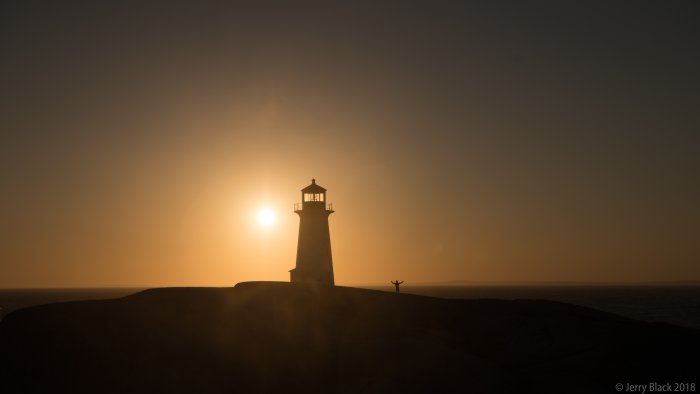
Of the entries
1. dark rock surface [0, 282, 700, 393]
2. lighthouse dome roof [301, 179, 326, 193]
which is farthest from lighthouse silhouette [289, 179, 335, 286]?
dark rock surface [0, 282, 700, 393]

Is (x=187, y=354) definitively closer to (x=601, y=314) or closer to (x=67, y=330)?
(x=67, y=330)

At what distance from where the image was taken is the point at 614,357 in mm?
16016

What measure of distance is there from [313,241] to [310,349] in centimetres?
2545

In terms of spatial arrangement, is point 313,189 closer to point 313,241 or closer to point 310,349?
point 313,241

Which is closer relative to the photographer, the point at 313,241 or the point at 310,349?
the point at 310,349

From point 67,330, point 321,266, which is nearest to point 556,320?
point 67,330

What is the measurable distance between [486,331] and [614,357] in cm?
403

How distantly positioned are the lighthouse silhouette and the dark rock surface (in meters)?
22.2

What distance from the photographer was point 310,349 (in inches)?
693

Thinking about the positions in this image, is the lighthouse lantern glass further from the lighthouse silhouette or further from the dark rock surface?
the dark rock surface

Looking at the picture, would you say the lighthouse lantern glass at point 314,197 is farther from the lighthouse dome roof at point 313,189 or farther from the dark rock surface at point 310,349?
the dark rock surface at point 310,349

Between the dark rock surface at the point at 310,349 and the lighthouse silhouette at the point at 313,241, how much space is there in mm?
22152

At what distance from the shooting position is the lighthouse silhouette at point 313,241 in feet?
140

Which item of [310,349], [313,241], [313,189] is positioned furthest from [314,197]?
[310,349]
